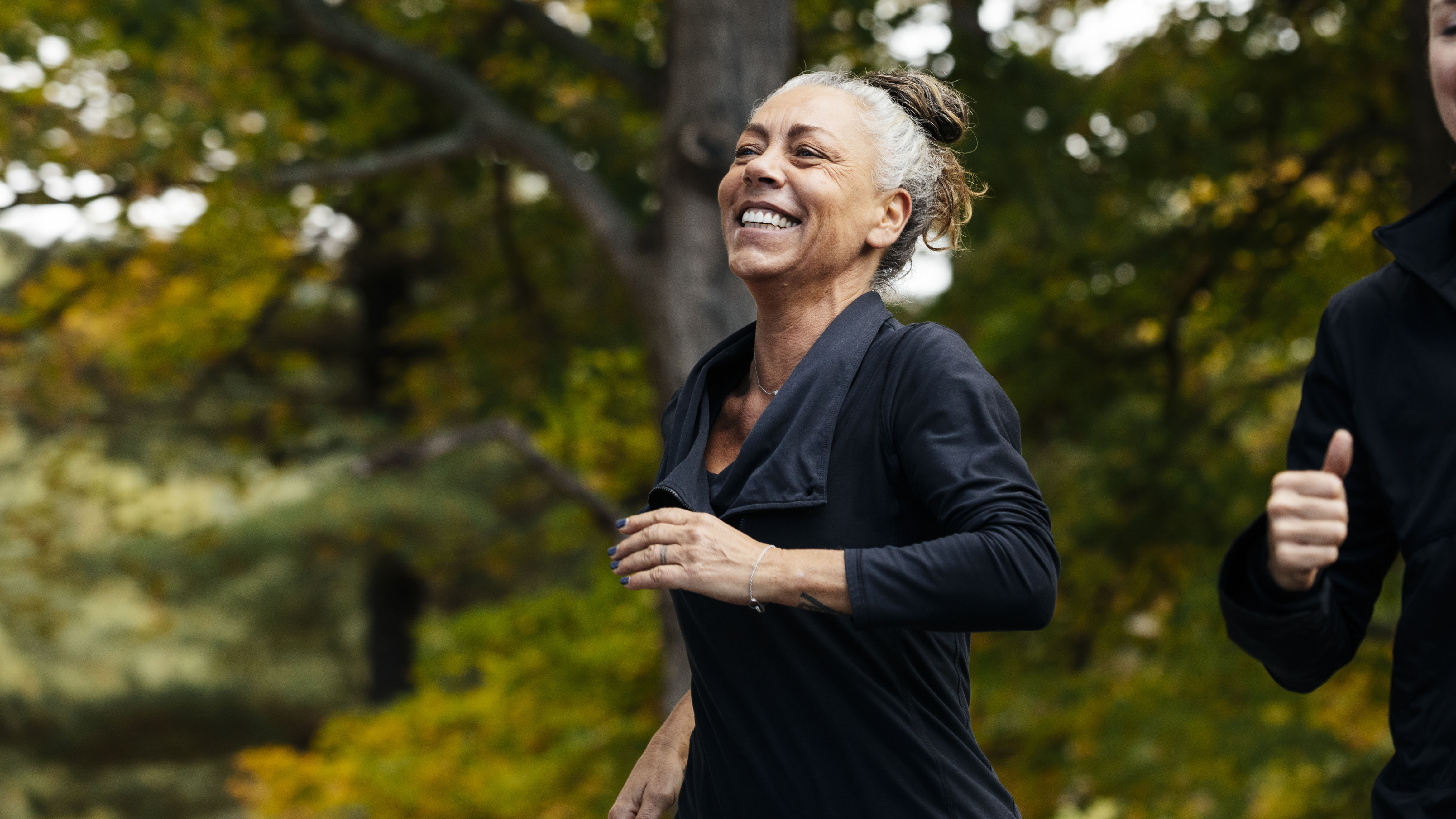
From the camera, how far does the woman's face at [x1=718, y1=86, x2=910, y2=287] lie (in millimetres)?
1670

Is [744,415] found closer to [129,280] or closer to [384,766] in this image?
[129,280]

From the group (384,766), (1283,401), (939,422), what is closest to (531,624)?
(384,766)

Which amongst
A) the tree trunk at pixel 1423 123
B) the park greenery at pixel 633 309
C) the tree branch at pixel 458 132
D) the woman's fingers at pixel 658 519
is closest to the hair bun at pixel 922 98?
the woman's fingers at pixel 658 519

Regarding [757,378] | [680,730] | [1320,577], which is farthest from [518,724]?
[1320,577]

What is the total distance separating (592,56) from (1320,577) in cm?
469

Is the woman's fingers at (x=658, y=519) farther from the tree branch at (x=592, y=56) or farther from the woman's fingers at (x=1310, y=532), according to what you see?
the tree branch at (x=592, y=56)

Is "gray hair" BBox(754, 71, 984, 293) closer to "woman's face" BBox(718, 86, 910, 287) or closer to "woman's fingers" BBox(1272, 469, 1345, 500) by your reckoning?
"woman's face" BBox(718, 86, 910, 287)

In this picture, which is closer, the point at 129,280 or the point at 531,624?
the point at 129,280

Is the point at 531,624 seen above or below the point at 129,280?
below

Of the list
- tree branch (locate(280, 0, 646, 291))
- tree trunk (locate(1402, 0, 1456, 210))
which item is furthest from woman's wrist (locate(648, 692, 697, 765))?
tree branch (locate(280, 0, 646, 291))

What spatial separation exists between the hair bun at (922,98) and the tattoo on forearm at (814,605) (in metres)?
0.75

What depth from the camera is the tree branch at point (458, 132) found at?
5359mm

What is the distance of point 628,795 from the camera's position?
1.86m

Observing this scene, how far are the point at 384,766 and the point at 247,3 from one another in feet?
15.1
